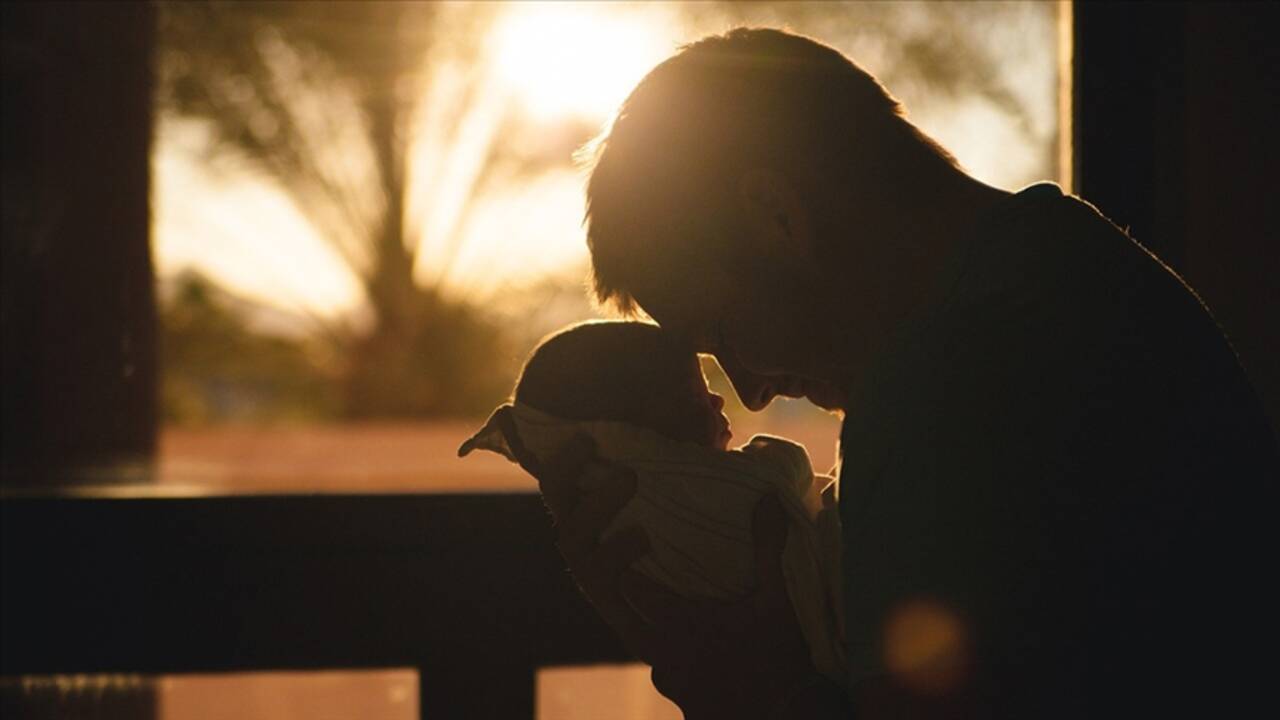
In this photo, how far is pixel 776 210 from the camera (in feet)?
3.54

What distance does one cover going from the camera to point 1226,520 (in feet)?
2.80

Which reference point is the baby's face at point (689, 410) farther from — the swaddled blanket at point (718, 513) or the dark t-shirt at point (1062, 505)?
the dark t-shirt at point (1062, 505)

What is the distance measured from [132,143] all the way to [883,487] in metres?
1.43

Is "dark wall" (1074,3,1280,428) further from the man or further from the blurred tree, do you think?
the blurred tree

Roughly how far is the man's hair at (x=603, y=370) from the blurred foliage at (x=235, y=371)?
19.9 ft

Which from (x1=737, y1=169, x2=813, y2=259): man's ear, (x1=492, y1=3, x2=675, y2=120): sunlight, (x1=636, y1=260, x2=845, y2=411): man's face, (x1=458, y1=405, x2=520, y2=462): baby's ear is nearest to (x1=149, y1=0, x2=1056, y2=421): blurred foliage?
(x1=492, y1=3, x2=675, y2=120): sunlight

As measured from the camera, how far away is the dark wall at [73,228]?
1.71m

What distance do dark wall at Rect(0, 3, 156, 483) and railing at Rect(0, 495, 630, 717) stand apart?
0.91 ft

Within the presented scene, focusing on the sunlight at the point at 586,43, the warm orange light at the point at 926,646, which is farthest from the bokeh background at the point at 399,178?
the warm orange light at the point at 926,646

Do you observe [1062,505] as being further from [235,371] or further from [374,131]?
[235,371]

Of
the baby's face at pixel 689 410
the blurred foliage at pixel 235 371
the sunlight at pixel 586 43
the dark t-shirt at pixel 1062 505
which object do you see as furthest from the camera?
the blurred foliage at pixel 235 371

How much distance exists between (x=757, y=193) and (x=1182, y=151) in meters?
0.88

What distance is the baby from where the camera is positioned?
1298mm

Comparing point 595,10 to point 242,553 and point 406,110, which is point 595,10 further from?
point 406,110
